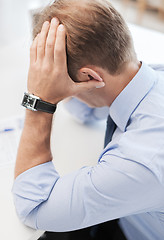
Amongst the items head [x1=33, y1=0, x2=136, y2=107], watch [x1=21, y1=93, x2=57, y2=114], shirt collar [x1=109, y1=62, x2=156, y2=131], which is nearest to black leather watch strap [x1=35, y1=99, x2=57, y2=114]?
watch [x1=21, y1=93, x2=57, y2=114]

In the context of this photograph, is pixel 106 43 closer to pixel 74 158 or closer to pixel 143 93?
pixel 143 93

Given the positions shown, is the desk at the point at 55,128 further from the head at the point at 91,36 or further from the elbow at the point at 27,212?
the head at the point at 91,36

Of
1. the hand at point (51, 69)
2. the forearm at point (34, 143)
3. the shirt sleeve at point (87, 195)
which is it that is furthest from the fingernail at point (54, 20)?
the shirt sleeve at point (87, 195)

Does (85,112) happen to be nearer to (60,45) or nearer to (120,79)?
(120,79)

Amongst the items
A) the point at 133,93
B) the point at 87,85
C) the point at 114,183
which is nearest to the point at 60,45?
the point at 87,85

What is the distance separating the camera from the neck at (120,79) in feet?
2.77

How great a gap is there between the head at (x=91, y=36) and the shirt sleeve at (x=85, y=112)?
11.6 inches

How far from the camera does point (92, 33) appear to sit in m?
0.75

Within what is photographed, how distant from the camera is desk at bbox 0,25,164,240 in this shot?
2.53 feet

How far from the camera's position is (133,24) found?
176 centimetres

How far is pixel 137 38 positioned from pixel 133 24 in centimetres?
17

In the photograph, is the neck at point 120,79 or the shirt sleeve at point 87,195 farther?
the neck at point 120,79

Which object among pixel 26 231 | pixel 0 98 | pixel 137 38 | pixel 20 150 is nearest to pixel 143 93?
pixel 20 150

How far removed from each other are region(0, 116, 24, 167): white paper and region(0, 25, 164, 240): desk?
37 millimetres
